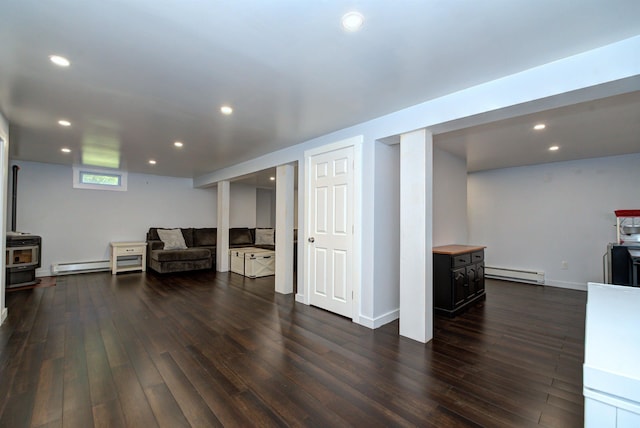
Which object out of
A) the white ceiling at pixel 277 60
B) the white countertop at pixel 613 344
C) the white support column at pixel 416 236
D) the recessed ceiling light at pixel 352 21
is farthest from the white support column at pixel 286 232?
the white countertop at pixel 613 344

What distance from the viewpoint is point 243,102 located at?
2.78 meters

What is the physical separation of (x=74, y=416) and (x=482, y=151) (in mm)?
5296

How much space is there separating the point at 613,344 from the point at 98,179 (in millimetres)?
8204

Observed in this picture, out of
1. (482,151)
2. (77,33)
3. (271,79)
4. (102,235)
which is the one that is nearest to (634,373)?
(271,79)

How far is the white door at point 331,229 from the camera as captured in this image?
135 inches

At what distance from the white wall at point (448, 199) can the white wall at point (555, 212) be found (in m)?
1.24

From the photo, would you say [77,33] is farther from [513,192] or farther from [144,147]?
[513,192]

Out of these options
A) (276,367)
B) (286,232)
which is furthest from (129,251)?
(276,367)

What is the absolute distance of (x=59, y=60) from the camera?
206 cm

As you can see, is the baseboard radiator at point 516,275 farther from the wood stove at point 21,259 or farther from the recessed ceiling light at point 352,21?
the wood stove at point 21,259

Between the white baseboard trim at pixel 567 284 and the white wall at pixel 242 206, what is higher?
the white wall at pixel 242 206

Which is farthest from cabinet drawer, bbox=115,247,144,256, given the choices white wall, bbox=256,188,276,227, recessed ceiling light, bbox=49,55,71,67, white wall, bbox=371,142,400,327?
white wall, bbox=371,142,400,327

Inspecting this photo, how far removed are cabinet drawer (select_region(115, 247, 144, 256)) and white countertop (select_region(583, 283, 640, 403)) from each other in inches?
288

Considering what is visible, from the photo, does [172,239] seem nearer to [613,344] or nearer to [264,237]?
[264,237]
